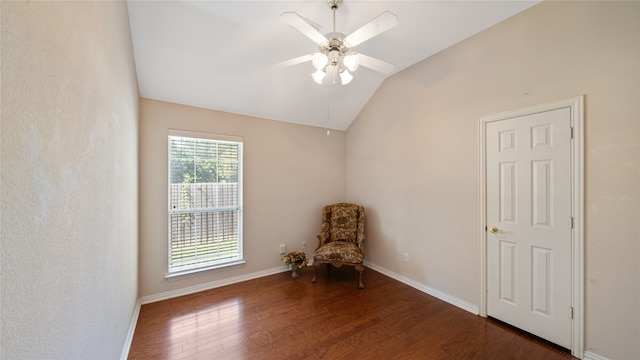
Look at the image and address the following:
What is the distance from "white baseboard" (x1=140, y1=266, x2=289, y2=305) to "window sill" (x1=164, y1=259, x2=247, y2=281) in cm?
16

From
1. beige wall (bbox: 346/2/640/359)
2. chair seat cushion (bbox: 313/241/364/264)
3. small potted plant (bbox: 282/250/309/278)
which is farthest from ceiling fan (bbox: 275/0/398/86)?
small potted plant (bbox: 282/250/309/278)

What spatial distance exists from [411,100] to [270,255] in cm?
308

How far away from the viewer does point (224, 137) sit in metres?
3.27

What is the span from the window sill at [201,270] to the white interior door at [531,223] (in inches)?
123

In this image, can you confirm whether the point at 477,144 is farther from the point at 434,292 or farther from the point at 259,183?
the point at 259,183

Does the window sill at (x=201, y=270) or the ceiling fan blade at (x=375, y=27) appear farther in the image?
the window sill at (x=201, y=270)

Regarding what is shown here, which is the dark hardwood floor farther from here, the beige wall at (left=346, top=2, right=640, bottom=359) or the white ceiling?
the white ceiling

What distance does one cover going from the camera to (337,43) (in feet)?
5.99

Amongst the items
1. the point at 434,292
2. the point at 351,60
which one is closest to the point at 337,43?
the point at 351,60

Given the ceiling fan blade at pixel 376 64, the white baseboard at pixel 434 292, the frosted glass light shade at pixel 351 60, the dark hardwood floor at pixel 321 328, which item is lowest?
the dark hardwood floor at pixel 321 328

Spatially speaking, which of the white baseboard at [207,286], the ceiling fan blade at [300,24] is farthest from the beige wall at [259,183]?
the ceiling fan blade at [300,24]

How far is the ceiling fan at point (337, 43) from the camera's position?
61.4 inches

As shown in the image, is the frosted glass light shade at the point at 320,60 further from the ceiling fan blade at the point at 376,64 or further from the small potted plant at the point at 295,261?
the small potted plant at the point at 295,261

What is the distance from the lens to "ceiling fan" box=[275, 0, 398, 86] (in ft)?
5.11
